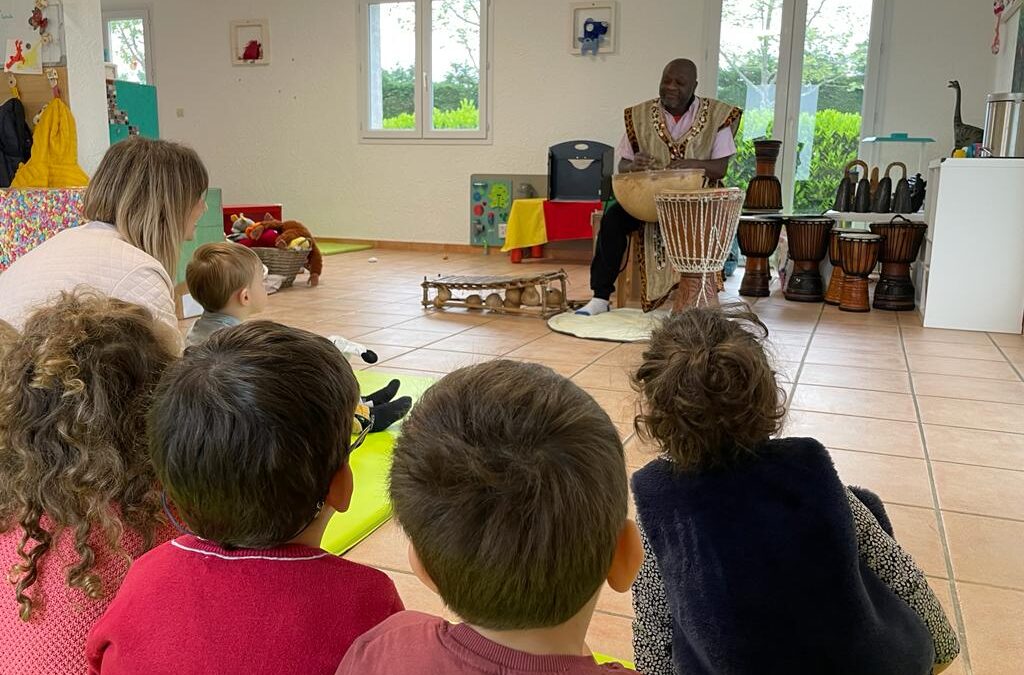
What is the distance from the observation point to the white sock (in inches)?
200

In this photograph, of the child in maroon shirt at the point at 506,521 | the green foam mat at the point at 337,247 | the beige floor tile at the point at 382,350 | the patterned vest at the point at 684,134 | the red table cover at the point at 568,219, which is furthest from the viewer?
the green foam mat at the point at 337,247

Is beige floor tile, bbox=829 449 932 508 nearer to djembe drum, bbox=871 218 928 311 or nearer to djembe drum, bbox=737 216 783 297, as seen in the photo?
djembe drum, bbox=871 218 928 311

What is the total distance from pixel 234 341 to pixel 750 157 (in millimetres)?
7468

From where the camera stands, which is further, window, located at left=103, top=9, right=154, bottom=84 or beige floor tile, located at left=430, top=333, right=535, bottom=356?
window, located at left=103, top=9, right=154, bottom=84

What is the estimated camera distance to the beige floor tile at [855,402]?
10.5 ft

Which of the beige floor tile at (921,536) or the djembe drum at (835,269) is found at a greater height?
the djembe drum at (835,269)

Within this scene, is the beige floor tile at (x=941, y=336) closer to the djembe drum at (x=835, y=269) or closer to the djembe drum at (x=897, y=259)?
the djembe drum at (x=897, y=259)

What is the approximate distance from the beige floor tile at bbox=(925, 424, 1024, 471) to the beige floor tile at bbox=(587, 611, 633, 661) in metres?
1.44

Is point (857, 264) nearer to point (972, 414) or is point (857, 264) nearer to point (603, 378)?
point (972, 414)

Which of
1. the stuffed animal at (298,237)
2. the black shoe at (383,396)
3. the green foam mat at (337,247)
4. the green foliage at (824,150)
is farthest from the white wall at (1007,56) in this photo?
the green foam mat at (337,247)

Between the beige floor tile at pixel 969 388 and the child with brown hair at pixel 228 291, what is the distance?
6.85ft

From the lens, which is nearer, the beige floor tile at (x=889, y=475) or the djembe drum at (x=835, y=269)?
the beige floor tile at (x=889, y=475)

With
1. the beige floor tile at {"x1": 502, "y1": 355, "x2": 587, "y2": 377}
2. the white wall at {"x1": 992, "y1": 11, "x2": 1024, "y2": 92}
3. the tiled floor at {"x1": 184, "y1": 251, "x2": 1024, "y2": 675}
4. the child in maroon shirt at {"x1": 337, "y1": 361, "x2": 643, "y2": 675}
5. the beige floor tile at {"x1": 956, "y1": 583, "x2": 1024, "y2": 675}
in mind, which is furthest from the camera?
the white wall at {"x1": 992, "y1": 11, "x2": 1024, "y2": 92}

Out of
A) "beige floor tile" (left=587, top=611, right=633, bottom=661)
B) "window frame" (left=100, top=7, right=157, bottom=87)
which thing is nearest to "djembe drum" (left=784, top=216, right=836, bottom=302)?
"beige floor tile" (left=587, top=611, right=633, bottom=661)
